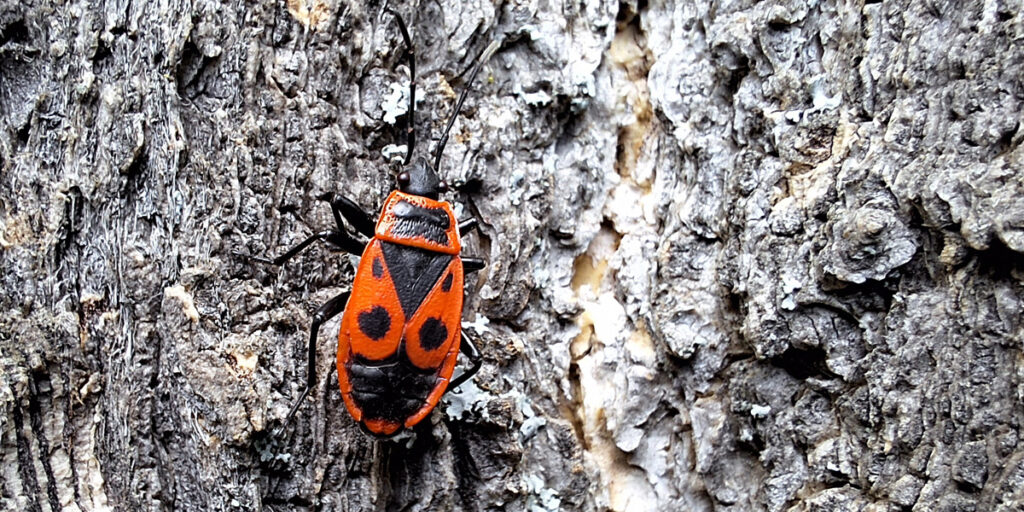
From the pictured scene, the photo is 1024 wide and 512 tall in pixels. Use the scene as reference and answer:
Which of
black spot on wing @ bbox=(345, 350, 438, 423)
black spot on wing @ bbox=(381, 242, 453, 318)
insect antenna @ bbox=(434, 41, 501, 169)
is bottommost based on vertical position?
black spot on wing @ bbox=(345, 350, 438, 423)

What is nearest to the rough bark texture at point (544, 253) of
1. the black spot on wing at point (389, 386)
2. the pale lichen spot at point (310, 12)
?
the pale lichen spot at point (310, 12)

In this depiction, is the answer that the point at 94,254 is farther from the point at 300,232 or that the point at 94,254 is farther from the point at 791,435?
the point at 791,435

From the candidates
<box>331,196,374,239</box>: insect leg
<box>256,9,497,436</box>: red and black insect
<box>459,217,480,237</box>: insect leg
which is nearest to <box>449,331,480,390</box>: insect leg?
<box>256,9,497,436</box>: red and black insect

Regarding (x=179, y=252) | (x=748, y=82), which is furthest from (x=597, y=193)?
(x=179, y=252)

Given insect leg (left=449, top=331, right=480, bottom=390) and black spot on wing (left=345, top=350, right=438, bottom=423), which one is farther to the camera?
insect leg (left=449, top=331, right=480, bottom=390)

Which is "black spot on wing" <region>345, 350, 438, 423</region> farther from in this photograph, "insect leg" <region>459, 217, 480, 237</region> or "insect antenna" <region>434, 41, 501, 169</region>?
"insect antenna" <region>434, 41, 501, 169</region>

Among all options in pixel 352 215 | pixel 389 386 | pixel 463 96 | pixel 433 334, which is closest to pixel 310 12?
pixel 463 96
